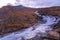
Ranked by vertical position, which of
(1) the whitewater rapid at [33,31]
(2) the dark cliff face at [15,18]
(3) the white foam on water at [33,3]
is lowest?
(1) the whitewater rapid at [33,31]

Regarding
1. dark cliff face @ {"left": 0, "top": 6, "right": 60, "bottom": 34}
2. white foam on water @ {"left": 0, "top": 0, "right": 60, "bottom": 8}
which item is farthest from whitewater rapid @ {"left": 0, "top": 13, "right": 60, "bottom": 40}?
white foam on water @ {"left": 0, "top": 0, "right": 60, "bottom": 8}

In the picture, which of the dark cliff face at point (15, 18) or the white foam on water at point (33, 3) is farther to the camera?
the white foam on water at point (33, 3)

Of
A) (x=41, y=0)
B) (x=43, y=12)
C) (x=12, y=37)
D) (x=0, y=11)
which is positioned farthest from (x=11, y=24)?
(x=41, y=0)

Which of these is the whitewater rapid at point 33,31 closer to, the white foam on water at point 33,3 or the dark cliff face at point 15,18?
the dark cliff face at point 15,18

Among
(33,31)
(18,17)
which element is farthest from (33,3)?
(33,31)

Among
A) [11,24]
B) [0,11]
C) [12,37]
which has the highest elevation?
[0,11]

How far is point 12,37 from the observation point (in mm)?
1305

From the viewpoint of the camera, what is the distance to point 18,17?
1.44 m

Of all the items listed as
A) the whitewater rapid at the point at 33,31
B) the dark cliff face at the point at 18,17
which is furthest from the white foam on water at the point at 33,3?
the whitewater rapid at the point at 33,31

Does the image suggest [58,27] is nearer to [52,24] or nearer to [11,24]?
[52,24]

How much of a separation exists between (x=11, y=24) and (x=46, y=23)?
1.08 ft

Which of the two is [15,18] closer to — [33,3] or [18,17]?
[18,17]

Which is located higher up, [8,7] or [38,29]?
[8,7]

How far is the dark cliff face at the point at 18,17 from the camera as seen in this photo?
1.35 m
